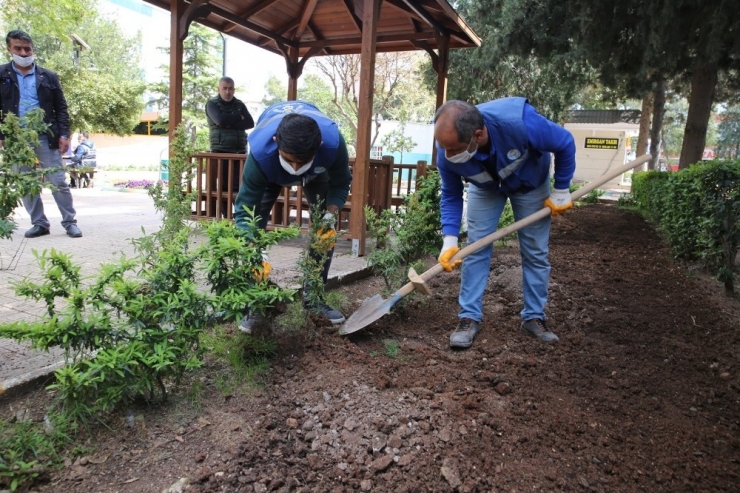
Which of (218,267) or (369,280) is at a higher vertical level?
(218,267)

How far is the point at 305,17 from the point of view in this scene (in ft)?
24.0

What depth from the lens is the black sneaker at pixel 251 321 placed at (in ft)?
9.00

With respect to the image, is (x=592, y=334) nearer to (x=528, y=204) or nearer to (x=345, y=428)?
(x=528, y=204)

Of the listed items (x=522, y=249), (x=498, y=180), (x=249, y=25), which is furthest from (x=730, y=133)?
(x=498, y=180)

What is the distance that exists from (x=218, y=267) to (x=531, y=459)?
4.94ft

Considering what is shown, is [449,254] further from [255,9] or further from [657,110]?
[657,110]

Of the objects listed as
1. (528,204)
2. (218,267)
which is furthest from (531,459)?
(528,204)

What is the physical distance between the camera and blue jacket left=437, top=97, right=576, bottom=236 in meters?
2.86

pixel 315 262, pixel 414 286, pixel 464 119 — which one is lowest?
pixel 414 286

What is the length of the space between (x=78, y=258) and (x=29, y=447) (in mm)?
2966

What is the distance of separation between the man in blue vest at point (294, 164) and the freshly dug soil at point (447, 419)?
1.91ft

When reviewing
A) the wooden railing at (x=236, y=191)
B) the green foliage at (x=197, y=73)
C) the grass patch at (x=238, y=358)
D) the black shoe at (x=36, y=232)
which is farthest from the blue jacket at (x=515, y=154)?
the green foliage at (x=197, y=73)

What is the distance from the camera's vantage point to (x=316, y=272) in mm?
3004

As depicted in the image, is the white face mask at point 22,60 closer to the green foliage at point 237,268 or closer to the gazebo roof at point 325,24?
the gazebo roof at point 325,24
